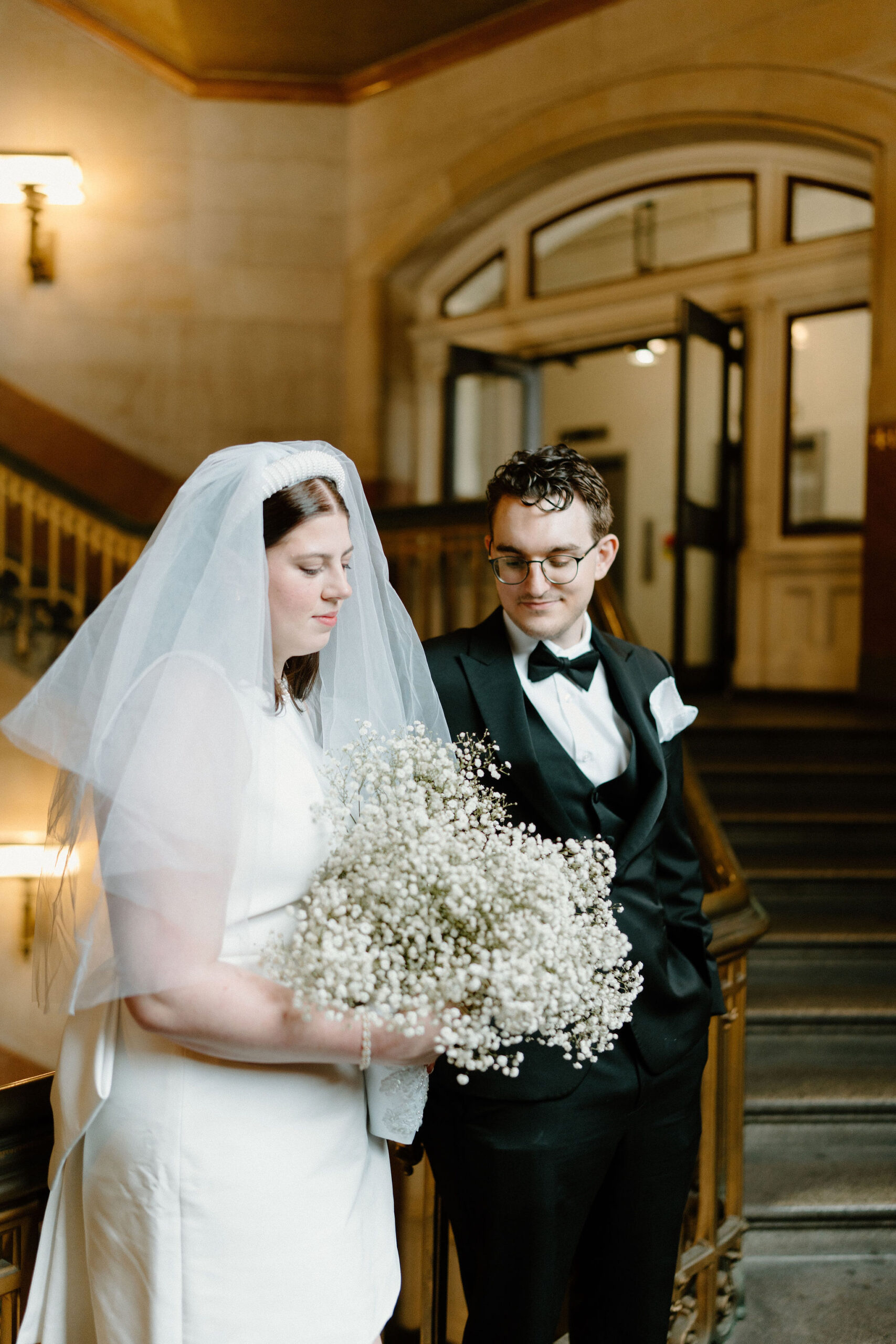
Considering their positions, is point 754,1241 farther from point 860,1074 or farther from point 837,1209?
point 860,1074

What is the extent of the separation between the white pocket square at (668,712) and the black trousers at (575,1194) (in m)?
0.51

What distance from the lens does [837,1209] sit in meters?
2.91

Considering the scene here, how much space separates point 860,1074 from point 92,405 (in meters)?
6.98

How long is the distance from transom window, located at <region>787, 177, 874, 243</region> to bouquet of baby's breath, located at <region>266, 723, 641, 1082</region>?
6.73 metres

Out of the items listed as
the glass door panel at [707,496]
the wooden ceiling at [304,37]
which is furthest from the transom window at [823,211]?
the wooden ceiling at [304,37]

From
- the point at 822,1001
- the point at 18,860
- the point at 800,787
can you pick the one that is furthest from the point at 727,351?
the point at 18,860

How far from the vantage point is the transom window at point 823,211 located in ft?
22.3

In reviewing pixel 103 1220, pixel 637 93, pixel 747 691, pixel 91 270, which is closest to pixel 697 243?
pixel 637 93

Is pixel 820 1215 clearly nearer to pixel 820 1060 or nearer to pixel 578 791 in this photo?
pixel 820 1060

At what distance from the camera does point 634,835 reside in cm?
169

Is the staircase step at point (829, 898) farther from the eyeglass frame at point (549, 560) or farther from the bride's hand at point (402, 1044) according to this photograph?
the bride's hand at point (402, 1044)

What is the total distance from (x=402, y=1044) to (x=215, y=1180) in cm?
26

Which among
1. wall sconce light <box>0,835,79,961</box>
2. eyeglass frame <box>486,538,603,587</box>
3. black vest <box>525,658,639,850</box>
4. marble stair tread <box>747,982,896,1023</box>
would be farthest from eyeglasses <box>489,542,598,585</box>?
wall sconce light <box>0,835,79,961</box>

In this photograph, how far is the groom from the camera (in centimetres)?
157
